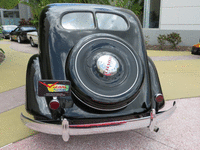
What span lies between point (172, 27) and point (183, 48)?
1.56 meters

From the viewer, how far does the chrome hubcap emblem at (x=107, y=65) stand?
2.43m

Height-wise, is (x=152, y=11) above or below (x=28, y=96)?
above

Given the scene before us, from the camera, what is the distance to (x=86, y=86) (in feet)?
7.57

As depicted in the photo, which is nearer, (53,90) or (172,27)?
(53,90)

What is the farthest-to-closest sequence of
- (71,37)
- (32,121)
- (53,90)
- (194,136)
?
(71,37), (194,136), (32,121), (53,90)

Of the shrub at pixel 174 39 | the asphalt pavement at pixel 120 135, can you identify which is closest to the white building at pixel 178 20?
the shrub at pixel 174 39

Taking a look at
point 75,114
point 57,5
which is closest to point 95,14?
point 57,5

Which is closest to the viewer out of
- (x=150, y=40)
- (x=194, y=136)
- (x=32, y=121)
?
(x=32, y=121)

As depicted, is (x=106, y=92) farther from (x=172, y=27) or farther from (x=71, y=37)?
(x=172, y=27)

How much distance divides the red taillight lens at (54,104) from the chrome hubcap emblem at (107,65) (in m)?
0.68

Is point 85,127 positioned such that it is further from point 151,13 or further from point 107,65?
point 151,13

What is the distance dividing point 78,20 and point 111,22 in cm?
58

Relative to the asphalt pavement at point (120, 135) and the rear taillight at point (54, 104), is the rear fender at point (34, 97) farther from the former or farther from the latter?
the asphalt pavement at point (120, 135)

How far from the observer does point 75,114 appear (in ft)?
7.54
